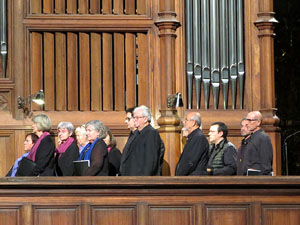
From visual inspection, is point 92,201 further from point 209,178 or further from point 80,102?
point 80,102

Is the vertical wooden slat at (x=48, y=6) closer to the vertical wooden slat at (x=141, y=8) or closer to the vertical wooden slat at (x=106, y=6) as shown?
the vertical wooden slat at (x=106, y=6)

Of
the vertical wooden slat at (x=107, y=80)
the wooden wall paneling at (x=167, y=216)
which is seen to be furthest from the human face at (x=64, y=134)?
the wooden wall paneling at (x=167, y=216)

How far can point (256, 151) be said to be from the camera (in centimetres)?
957

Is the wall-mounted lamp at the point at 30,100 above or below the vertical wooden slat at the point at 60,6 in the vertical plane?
below

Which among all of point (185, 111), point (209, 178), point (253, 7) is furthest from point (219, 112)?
point (209, 178)

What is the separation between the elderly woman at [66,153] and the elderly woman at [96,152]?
445 millimetres

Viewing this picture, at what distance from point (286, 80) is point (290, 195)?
285 inches

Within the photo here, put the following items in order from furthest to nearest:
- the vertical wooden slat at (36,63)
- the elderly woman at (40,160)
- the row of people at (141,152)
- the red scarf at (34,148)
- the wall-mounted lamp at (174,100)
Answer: the vertical wooden slat at (36,63), the wall-mounted lamp at (174,100), the red scarf at (34,148), the elderly woman at (40,160), the row of people at (141,152)

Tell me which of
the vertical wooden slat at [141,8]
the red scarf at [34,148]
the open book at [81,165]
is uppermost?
the vertical wooden slat at [141,8]

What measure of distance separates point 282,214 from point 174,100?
11.9 ft

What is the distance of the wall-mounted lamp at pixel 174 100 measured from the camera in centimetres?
1117

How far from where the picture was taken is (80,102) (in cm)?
1154

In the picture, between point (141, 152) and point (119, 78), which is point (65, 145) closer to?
point (141, 152)

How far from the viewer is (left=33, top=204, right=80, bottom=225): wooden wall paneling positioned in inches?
314
